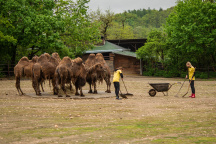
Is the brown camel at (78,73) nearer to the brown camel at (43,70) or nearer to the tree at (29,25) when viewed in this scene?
the brown camel at (43,70)

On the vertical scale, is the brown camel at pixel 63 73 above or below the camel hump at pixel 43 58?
below

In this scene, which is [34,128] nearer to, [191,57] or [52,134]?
[52,134]

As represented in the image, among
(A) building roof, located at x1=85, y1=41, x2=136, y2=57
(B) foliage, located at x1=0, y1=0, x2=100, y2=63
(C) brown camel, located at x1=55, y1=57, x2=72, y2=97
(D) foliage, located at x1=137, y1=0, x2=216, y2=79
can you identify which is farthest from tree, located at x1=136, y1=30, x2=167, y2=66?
(C) brown camel, located at x1=55, y1=57, x2=72, y2=97

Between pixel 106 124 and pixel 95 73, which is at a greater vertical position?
pixel 95 73

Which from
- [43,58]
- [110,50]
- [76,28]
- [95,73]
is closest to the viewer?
[43,58]

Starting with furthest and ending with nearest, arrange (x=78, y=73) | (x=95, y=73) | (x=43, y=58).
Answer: (x=95, y=73) < (x=43, y=58) < (x=78, y=73)

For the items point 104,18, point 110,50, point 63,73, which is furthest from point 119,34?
point 63,73

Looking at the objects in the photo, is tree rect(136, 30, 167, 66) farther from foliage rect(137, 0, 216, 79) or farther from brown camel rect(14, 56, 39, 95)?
brown camel rect(14, 56, 39, 95)

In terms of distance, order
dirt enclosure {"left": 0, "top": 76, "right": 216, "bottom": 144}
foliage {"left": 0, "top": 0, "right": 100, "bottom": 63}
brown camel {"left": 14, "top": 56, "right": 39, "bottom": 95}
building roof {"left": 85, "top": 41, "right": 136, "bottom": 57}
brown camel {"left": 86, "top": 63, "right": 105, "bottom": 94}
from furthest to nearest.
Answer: building roof {"left": 85, "top": 41, "right": 136, "bottom": 57} < foliage {"left": 0, "top": 0, "right": 100, "bottom": 63} < brown camel {"left": 86, "top": 63, "right": 105, "bottom": 94} < brown camel {"left": 14, "top": 56, "right": 39, "bottom": 95} < dirt enclosure {"left": 0, "top": 76, "right": 216, "bottom": 144}

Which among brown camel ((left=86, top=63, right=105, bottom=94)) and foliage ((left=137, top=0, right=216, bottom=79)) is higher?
foliage ((left=137, top=0, right=216, bottom=79))

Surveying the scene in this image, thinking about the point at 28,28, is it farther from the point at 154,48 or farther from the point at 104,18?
the point at 104,18

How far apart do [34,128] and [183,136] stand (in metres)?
4.09

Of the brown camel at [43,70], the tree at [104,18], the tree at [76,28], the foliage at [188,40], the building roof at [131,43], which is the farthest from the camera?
the tree at [104,18]

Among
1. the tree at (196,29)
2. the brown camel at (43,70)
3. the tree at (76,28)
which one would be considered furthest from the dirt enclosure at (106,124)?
the tree at (76,28)
